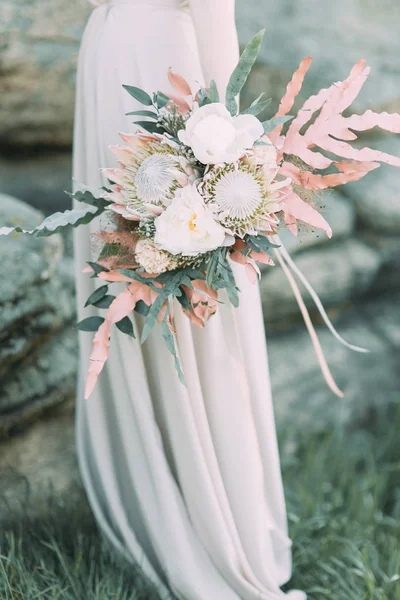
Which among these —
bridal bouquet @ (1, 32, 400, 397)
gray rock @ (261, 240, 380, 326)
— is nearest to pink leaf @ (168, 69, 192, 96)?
bridal bouquet @ (1, 32, 400, 397)

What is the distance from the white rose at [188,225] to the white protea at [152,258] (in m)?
0.05

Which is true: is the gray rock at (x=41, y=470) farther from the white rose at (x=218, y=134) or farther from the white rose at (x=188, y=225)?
the white rose at (x=218, y=134)

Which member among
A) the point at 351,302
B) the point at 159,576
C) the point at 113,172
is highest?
the point at 113,172

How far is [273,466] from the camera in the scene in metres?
1.87

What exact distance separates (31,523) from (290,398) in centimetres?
151

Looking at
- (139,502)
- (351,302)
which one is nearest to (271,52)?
(351,302)

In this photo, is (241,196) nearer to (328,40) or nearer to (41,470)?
(41,470)

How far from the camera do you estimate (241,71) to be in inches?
54.1

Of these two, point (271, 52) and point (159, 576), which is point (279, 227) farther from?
point (271, 52)

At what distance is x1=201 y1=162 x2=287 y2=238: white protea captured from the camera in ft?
4.33

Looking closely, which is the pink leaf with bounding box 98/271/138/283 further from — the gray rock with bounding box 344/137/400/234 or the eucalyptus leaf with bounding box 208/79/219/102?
the gray rock with bounding box 344/137/400/234

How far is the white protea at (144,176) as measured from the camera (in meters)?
1.33

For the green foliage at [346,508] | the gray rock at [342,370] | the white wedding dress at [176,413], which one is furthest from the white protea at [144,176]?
the gray rock at [342,370]

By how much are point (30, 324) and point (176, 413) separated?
69cm
